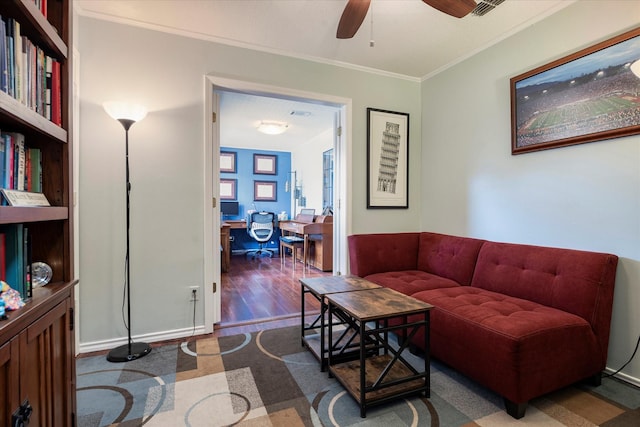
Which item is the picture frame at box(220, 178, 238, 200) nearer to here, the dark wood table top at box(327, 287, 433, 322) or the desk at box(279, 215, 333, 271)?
the desk at box(279, 215, 333, 271)

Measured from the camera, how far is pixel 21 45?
3.34 feet

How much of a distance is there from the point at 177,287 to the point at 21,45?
6.29ft

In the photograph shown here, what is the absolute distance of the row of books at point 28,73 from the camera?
95 centimetres

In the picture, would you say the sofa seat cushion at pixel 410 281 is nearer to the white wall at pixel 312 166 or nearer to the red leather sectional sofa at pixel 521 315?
the red leather sectional sofa at pixel 521 315

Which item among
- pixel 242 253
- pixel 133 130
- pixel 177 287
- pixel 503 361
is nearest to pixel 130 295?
pixel 177 287

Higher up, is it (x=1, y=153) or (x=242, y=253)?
(x=1, y=153)

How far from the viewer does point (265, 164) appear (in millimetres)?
7422

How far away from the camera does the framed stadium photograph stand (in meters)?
1.83

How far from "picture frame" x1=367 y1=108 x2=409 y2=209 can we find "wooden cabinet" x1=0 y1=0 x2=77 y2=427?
249 cm

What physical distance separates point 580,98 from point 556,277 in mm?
1167

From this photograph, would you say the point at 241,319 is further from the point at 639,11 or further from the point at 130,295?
the point at 639,11

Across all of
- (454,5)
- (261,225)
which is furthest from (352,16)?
(261,225)

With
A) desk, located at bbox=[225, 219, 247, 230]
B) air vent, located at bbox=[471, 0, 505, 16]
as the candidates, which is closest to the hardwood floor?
desk, located at bbox=[225, 219, 247, 230]

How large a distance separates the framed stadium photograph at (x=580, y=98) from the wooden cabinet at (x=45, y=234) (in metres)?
2.78
